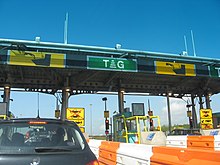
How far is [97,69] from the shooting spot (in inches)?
698

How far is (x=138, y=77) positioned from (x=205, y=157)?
2182cm

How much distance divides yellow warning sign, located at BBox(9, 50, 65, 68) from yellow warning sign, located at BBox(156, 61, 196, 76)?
7549 mm

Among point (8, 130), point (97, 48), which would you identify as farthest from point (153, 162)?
point (97, 48)

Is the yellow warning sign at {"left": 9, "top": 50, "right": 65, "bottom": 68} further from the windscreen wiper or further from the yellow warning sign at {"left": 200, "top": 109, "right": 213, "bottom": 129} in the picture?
the windscreen wiper

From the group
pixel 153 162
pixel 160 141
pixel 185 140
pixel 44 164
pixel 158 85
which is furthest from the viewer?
pixel 158 85

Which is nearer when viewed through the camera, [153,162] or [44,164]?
[44,164]

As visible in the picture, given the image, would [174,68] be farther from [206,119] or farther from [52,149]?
[52,149]

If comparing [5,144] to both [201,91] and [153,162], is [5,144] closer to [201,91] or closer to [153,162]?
[153,162]

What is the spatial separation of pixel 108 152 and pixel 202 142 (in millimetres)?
3964

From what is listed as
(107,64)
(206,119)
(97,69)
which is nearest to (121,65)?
(107,64)

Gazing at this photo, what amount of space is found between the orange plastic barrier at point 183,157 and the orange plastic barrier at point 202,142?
5044 mm

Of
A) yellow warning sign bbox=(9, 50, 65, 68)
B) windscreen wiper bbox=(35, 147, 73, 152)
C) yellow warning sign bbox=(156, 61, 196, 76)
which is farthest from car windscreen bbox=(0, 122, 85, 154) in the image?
yellow warning sign bbox=(156, 61, 196, 76)

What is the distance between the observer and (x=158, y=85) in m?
28.0

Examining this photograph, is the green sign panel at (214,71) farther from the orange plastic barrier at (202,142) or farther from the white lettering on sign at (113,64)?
the orange plastic barrier at (202,142)
